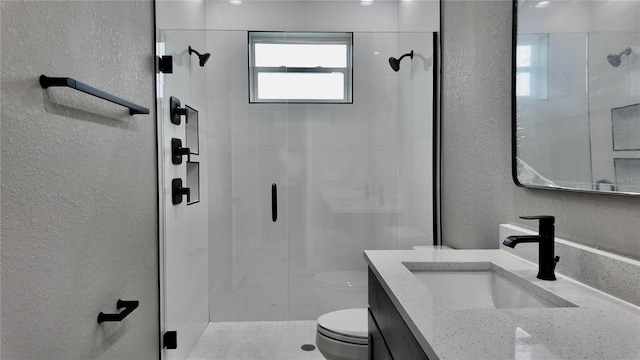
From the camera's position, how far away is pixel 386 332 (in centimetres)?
106

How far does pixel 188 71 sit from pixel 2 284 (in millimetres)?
1706

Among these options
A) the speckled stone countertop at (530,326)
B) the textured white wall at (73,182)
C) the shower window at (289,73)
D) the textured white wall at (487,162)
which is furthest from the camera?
the shower window at (289,73)

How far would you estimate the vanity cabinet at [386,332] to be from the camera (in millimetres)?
811

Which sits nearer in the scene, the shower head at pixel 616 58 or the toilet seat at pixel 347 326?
the shower head at pixel 616 58

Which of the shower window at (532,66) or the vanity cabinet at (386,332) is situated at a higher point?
the shower window at (532,66)

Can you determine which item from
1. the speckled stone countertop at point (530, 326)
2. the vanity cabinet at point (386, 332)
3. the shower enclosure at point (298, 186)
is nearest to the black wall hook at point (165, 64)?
the shower enclosure at point (298, 186)

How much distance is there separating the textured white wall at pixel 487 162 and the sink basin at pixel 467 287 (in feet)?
0.84

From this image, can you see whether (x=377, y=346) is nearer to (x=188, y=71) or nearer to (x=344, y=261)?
(x=344, y=261)

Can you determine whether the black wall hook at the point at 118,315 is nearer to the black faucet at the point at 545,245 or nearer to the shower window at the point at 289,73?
the black faucet at the point at 545,245

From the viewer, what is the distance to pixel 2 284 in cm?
87

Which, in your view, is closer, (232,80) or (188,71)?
(188,71)

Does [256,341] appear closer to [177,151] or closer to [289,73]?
[177,151]

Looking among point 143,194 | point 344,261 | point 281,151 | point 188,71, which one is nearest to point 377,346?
point 143,194

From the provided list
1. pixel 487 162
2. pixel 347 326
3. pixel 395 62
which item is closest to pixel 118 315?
pixel 347 326
